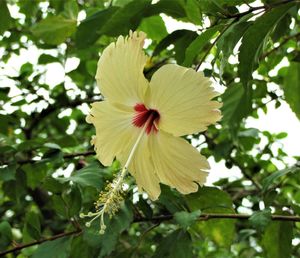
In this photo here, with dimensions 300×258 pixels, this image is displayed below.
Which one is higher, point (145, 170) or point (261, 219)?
point (145, 170)

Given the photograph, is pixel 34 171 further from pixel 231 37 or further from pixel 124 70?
pixel 231 37

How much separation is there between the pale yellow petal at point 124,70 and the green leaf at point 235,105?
0.44m

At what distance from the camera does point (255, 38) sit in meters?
0.91

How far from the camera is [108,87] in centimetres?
102

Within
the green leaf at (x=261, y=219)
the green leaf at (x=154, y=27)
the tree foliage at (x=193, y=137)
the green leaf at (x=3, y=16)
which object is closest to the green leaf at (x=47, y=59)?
the tree foliage at (x=193, y=137)

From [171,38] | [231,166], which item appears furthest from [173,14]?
[231,166]

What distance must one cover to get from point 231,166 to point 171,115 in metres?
1.09

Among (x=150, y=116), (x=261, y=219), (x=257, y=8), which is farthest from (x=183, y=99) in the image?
(x=261, y=219)

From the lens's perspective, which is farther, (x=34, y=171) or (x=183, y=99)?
(x=34, y=171)

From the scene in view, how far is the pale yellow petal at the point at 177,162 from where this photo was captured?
3.16ft

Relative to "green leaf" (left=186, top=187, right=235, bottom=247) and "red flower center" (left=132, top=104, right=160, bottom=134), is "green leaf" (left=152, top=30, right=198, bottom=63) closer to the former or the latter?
"red flower center" (left=132, top=104, right=160, bottom=134)

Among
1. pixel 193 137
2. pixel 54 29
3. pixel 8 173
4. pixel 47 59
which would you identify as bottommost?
pixel 193 137

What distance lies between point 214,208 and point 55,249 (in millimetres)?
427

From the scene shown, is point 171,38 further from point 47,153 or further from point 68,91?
point 68,91
